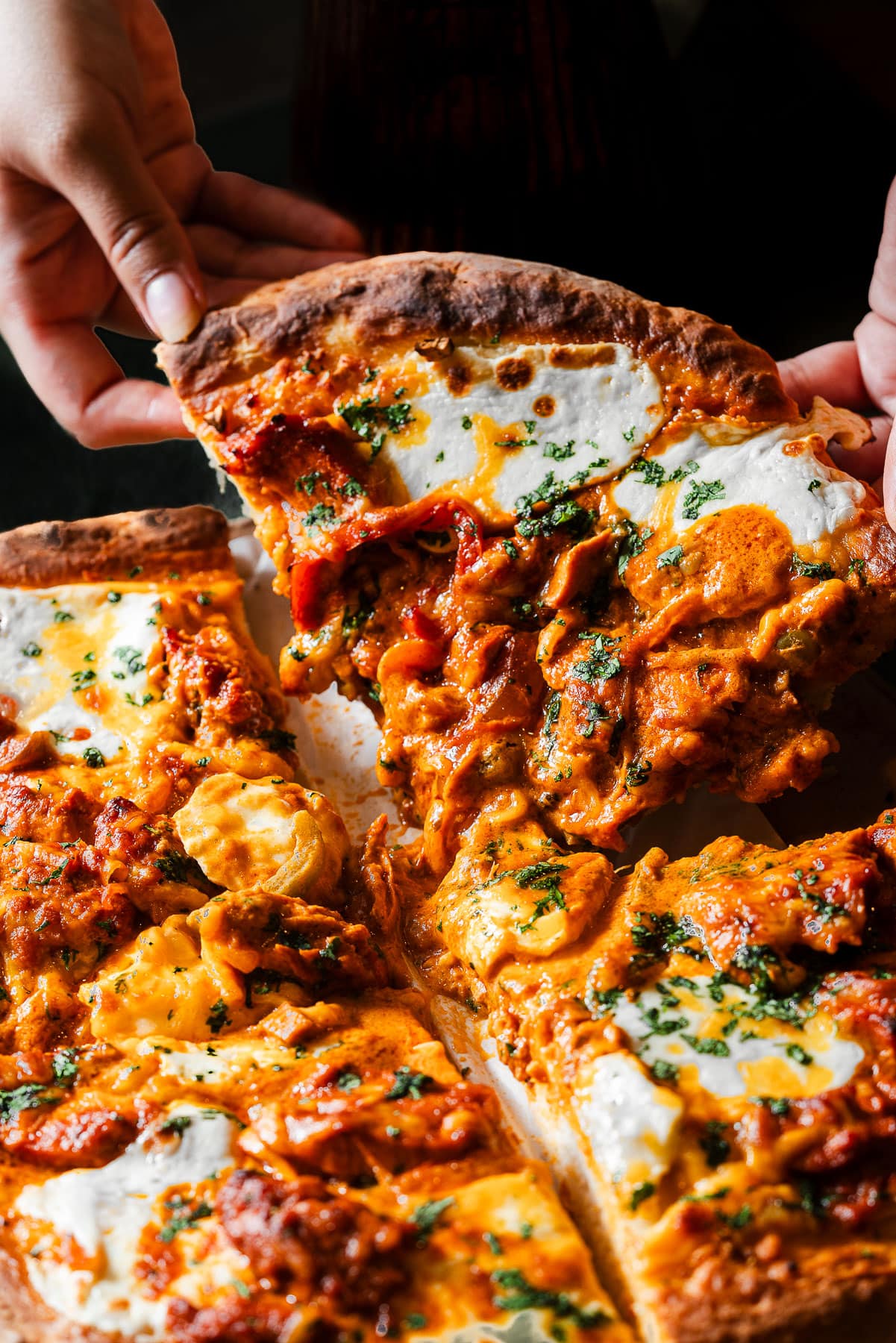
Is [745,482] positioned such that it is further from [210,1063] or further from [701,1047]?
[210,1063]

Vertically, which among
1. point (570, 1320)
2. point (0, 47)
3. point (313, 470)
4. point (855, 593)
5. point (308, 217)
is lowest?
point (570, 1320)

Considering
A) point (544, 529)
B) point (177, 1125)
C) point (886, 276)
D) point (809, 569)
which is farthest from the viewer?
point (886, 276)

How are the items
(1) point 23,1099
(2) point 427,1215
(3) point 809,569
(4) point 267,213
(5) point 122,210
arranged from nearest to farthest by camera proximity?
(2) point 427,1215, (1) point 23,1099, (3) point 809,569, (5) point 122,210, (4) point 267,213

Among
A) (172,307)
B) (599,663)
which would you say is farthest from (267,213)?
(599,663)

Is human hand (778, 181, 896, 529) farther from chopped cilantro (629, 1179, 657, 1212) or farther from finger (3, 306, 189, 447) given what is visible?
chopped cilantro (629, 1179, 657, 1212)

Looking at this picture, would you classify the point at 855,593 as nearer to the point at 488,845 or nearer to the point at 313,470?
the point at 488,845

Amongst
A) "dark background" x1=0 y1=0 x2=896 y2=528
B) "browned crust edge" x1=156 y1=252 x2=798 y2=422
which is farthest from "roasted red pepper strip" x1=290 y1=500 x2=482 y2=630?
"dark background" x1=0 y1=0 x2=896 y2=528

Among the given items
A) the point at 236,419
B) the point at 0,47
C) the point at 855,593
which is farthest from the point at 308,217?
the point at 855,593
